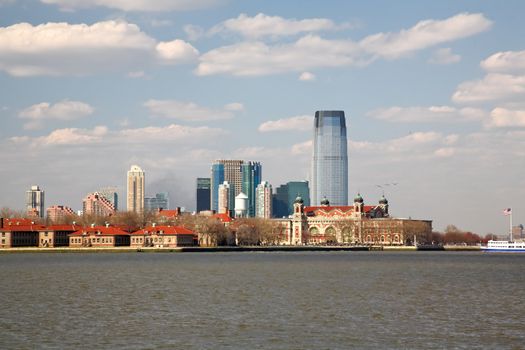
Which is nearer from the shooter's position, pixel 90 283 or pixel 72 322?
pixel 72 322

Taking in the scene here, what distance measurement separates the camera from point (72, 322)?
161 feet

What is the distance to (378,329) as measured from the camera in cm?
4584

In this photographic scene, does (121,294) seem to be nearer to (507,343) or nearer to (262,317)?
(262,317)

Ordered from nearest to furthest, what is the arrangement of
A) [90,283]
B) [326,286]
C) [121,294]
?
[121,294], [326,286], [90,283]

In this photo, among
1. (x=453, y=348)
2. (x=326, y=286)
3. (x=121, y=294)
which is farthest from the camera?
(x=326, y=286)

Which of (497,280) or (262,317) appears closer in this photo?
(262,317)

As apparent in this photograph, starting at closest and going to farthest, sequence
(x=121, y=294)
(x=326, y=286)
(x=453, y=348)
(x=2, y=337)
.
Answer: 1. (x=453, y=348)
2. (x=2, y=337)
3. (x=121, y=294)
4. (x=326, y=286)

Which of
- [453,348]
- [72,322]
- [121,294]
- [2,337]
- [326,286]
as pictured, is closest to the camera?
[453,348]

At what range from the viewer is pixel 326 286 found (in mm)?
76062

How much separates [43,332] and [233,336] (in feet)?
30.0

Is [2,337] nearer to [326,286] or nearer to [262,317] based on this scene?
[262,317]

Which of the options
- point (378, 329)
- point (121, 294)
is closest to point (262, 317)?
point (378, 329)

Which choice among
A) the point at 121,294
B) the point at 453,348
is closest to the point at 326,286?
the point at 121,294

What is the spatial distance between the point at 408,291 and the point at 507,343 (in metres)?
28.5
